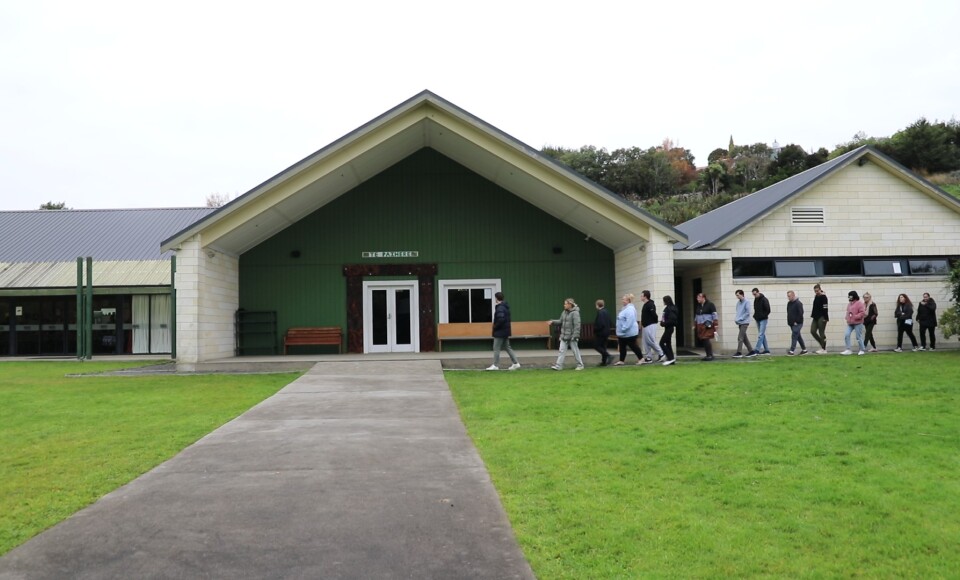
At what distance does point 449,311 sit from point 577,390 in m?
8.72

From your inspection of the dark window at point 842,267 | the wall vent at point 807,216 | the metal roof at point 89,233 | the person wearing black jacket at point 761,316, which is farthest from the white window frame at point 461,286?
the metal roof at point 89,233

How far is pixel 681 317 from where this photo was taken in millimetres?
20094

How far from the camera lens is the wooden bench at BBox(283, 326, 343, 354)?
1802 centimetres

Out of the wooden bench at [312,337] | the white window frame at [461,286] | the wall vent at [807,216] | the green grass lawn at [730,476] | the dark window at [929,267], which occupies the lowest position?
the green grass lawn at [730,476]

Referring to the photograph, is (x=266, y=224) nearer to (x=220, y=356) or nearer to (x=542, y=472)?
(x=220, y=356)

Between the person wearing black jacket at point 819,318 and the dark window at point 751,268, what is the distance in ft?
5.26

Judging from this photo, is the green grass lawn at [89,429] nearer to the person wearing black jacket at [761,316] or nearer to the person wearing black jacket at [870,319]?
the person wearing black jacket at [761,316]

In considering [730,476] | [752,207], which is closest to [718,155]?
[752,207]

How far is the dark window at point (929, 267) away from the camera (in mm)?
17531

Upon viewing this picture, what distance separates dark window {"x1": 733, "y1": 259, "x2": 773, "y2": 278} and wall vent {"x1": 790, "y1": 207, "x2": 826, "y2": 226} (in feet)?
4.22

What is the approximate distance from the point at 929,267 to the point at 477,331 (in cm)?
1176

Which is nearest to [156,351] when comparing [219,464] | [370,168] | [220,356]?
[220,356]

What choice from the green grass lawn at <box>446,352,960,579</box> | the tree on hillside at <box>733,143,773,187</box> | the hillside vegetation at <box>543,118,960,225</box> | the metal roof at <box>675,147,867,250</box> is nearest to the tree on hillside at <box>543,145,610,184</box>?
the hillside vegetation at <box>543,118,960,225</box>

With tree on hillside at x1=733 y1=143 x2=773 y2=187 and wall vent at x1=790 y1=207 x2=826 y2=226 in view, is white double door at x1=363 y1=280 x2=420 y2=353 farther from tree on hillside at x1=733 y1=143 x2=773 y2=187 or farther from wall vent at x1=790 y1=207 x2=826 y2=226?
tree on hillside at x1=733 y1=143 x2=773 y2=187
